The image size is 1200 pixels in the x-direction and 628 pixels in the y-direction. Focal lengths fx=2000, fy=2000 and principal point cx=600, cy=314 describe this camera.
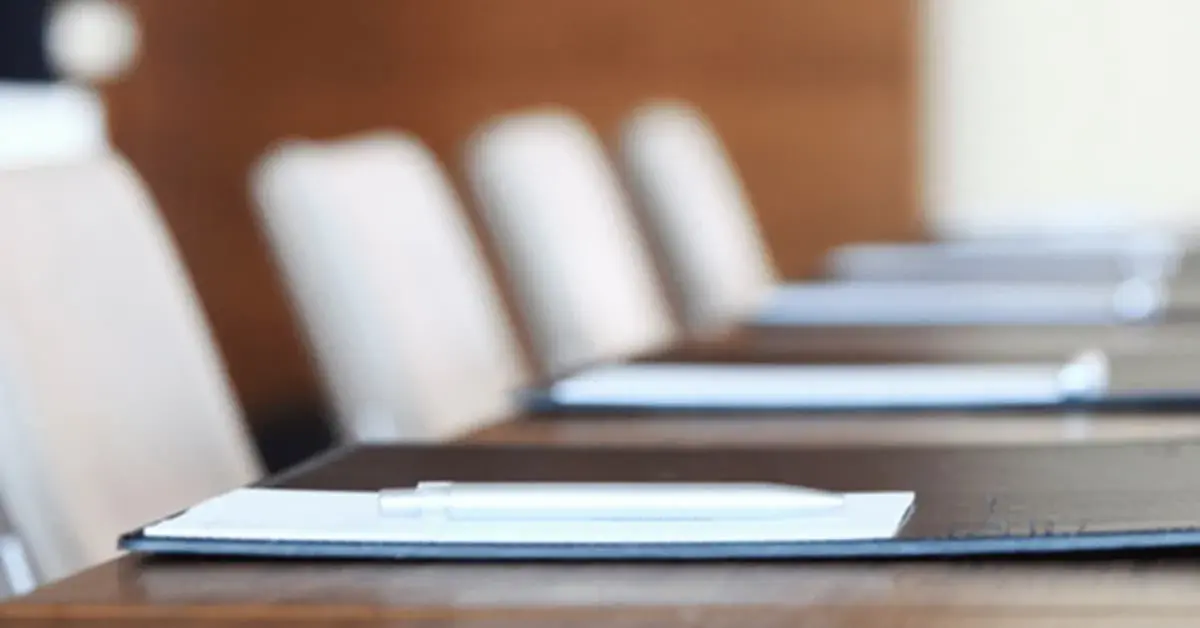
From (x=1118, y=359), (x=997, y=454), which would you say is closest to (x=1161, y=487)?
(x=997, y=454)

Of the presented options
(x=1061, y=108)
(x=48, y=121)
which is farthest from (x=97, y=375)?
(x=1061, y=108)

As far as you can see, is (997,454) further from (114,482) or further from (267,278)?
(267,278)

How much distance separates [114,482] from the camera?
4.63ft

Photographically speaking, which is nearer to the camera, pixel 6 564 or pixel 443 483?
pixel 443 483

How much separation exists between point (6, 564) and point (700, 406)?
474 mm

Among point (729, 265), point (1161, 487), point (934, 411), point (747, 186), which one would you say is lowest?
point (1161, 487)

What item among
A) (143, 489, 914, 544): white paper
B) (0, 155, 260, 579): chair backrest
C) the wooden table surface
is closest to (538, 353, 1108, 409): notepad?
(0, 155, 260, 579): chair backrest

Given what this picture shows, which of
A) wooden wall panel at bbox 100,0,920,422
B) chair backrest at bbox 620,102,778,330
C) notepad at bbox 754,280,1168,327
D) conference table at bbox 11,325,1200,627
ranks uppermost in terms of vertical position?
wooden wall panel at bbox 100,0,920,422

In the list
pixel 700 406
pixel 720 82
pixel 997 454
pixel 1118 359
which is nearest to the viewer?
pixel 997 454

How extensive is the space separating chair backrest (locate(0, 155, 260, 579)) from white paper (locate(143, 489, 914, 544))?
41 centimetres

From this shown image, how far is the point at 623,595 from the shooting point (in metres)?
0.81

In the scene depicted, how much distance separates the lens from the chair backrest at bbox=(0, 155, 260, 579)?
1.34 m

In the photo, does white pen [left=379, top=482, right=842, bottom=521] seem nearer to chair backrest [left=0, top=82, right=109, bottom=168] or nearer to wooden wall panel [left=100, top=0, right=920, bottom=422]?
chair backrest [left=0, top=82, right=109, bottom=168]

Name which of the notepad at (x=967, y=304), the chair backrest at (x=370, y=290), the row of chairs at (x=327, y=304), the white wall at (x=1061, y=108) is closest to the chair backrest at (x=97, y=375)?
the row of chairs at (x=327, y=304)
